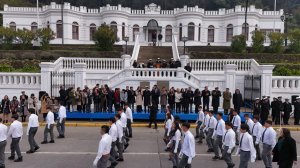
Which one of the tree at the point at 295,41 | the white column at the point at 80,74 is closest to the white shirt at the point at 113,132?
the white column at the point at 80,74

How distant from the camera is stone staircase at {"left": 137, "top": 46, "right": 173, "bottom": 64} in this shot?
101 ft

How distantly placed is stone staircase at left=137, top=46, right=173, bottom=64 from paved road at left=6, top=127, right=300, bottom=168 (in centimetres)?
1550

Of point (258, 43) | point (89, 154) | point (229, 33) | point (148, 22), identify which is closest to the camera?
point (89, 154)

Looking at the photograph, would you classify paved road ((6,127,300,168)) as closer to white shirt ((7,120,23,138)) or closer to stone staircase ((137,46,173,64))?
white shirt ((7,120,23,138))

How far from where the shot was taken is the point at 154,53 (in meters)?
32.8

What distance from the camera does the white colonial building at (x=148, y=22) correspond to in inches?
1806

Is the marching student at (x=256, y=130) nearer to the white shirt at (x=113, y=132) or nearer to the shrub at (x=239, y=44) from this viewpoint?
the white shirt at (x=113, y=132)

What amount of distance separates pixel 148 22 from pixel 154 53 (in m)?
15.7

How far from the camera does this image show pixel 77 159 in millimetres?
11508

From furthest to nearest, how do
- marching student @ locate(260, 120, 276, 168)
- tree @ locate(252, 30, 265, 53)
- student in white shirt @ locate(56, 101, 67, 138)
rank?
tree @ locate(252, 30, 265, 53), student in white shirt @ locate(56, 101, 67, 138), marching student @ locate(260, 120, 276, 168)

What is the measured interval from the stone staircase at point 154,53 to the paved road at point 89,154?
50.9ft

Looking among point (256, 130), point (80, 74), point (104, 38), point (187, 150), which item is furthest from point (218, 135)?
point (104, 38)

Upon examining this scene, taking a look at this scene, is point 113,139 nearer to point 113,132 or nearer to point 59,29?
point 113,132

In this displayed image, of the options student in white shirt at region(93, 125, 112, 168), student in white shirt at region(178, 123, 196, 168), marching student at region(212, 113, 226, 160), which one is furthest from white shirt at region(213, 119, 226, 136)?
student in white shirt at region(93, 125, 112, 168)
